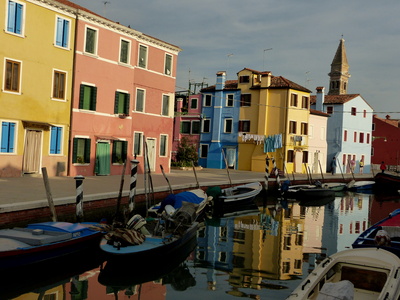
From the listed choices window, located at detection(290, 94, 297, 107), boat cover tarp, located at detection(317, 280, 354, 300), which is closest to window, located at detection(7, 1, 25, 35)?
boat cover tarp, located at detection(317, 280, 354, 300)

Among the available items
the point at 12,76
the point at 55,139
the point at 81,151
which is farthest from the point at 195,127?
the point at 12,76

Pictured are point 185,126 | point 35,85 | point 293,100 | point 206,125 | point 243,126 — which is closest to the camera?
point 35,85

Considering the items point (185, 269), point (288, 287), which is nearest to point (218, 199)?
point (185, 269)

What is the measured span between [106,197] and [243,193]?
952 cm

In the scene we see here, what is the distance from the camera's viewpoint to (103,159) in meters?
27.0

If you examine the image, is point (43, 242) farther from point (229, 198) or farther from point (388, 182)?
point (388, 182)

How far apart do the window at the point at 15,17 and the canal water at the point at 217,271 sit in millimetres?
13158

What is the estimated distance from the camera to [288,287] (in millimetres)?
10266

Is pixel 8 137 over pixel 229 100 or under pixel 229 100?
under

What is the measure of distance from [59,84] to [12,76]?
2895 mm

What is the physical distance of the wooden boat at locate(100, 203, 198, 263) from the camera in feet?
35.3

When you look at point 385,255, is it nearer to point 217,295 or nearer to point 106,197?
A: point 217,295

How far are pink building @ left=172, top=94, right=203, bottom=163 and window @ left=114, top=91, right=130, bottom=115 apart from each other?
16.9 meters

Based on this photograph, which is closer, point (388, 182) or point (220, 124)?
point (388, 182)
